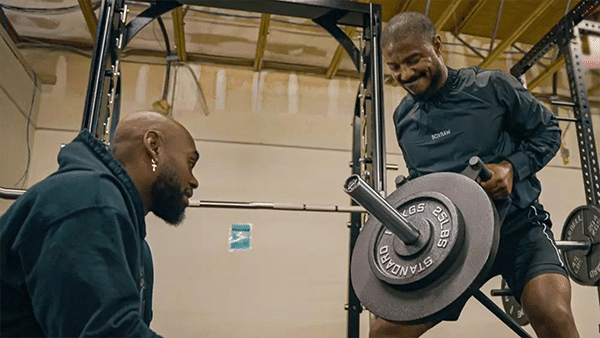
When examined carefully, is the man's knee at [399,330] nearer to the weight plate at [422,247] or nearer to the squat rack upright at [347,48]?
the weight plate at [422,247]

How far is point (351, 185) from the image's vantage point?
1452mm

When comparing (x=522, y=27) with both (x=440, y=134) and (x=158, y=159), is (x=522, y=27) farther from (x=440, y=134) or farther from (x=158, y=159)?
(x=158, y=159)

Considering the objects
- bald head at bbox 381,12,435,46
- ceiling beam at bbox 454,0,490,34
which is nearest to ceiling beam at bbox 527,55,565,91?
ceiling beam at bbox 454,0,490,34

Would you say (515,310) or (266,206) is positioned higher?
(266,206)

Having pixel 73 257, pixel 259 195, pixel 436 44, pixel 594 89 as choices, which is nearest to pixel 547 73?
pixel 594 89

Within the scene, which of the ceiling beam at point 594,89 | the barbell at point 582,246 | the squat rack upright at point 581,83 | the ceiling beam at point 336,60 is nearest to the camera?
the barbell at point 582,246

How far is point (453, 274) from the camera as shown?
5.05 ft

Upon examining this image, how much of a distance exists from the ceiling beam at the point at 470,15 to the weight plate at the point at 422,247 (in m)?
3.97

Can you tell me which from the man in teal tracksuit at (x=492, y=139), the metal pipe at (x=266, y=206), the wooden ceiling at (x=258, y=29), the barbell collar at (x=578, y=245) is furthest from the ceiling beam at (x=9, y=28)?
the barbell collar at (x=578, y=245)

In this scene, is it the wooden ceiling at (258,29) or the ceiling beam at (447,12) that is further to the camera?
the wooden ceiling at (258,29)

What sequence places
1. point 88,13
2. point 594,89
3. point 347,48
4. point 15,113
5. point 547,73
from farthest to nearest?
point 594,89 → point 547,73 → point 15,113 → point 88,13 → point 347,48

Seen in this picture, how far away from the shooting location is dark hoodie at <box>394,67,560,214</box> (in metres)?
1.97

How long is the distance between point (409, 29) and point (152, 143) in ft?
3.70

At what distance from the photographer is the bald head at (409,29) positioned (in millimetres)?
2082
